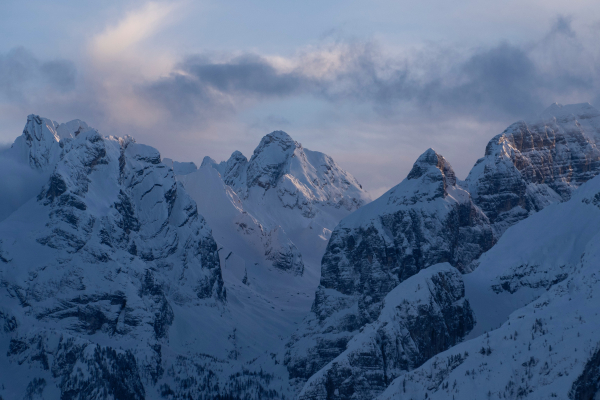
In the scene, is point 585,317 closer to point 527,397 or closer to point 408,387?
point 527,397

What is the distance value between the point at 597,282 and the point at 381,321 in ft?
200

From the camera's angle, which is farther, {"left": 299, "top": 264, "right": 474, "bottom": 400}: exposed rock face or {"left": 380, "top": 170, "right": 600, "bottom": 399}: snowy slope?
{"left": 299, "top": 264, "right": 474, "bottom": 400}: exposed rock face

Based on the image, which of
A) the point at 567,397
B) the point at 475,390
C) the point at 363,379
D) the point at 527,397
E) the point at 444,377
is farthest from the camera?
the point at 363,379

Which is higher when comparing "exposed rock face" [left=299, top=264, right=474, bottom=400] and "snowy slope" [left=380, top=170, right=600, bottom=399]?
"exposed rock face" [left=299, top=264, right=474, bottom=400]

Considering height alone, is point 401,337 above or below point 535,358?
above

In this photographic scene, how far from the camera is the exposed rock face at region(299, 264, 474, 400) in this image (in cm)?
16375

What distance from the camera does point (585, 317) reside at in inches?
4355

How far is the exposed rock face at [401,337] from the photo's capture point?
16375 centimetres

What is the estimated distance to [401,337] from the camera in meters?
172

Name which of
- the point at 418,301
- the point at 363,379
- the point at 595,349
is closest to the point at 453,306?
the point at 418,301

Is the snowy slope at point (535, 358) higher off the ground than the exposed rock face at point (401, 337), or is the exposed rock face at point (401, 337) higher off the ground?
the exposed rock face at point (401, 337)

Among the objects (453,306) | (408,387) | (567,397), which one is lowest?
(567,397)

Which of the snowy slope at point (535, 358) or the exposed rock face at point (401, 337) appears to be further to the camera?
the exposed rock face at point (401, 337)

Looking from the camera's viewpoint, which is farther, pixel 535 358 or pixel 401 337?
pixel 401 337
